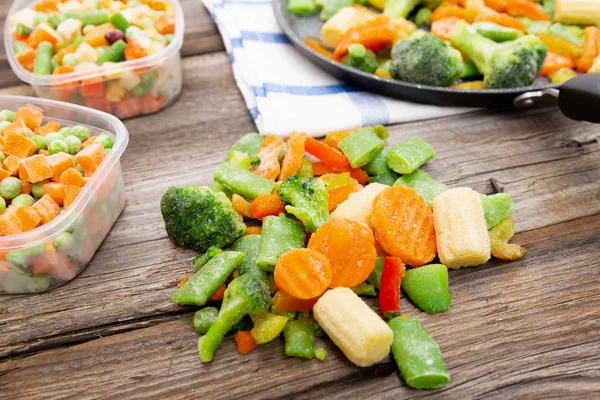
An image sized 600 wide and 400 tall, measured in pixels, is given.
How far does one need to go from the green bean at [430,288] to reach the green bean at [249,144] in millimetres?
785

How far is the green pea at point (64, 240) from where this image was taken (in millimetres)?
1723

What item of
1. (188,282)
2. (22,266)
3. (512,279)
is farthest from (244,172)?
(512,279)

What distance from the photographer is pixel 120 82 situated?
2367 millimetres

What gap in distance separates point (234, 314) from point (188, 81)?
4.74 ft

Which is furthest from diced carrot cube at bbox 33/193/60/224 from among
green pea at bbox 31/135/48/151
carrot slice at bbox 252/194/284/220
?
carrot slice at bbox 252/194/284/220

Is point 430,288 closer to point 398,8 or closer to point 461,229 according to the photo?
point 461,229

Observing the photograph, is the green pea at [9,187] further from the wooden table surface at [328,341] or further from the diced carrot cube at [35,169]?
the wooden table surface at [328,341]

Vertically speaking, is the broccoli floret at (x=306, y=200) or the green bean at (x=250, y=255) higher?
the broccoli floret at (x=306, y=200)

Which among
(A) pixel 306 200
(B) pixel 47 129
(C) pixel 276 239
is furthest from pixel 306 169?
(B) pixel 47 129

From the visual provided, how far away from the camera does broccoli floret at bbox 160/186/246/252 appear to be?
1821 mm

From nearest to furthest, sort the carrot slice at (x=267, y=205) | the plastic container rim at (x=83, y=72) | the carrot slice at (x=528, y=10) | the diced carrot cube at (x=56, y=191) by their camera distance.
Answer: the diced carrot cube at (x=56, y=191) < the carrot slice at (x=267, y=205) < the plastic container rim at (x=83, y=72) < the carrot slice at (x=528, y=10)

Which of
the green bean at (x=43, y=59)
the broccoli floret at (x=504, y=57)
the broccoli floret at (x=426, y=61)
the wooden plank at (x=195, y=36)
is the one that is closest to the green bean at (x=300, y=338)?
the broccoli floret at (x=426, y=61)

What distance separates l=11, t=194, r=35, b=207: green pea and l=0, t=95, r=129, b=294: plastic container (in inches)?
5.6

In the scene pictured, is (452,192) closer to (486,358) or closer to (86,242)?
(486,358)
